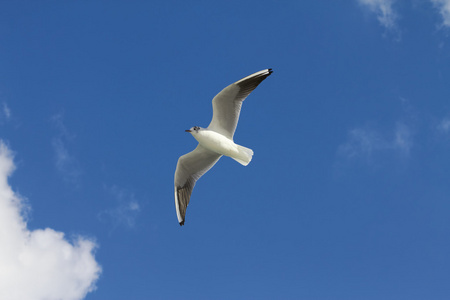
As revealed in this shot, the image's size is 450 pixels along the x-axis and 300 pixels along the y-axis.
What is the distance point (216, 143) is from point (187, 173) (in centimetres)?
179

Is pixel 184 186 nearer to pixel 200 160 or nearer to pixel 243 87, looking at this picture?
pixel 200 160

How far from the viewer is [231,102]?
508 inches

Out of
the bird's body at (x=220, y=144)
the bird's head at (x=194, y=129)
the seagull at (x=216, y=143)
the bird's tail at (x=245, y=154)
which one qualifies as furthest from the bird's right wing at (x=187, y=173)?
the bird's tail at (x=245, y=154)

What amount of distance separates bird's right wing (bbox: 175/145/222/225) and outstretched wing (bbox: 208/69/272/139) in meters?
1.06

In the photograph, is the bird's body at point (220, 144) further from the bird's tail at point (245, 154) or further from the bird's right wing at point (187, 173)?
the bird's right wing at point (187, 173)

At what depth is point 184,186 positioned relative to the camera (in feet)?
47.5

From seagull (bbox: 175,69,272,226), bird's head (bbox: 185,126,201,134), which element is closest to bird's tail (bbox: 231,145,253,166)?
seagull (bbox: 175,69,272,226)

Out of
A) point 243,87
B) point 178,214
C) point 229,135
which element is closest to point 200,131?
point 229,135

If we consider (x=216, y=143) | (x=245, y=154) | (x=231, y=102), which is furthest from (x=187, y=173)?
(x=231, y=102)

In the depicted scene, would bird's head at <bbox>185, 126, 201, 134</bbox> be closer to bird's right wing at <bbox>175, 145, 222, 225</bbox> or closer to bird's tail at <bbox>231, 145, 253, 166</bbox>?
bird's right wing at <bbox>175, 145, 222, 225</bbox>

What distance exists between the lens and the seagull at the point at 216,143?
1275 cm

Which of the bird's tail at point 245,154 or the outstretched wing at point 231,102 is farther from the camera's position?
the bird's tail at point 245,154

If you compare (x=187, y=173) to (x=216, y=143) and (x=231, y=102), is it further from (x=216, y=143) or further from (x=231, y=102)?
(x=231, y=102)

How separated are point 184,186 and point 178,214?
852 millimetres
